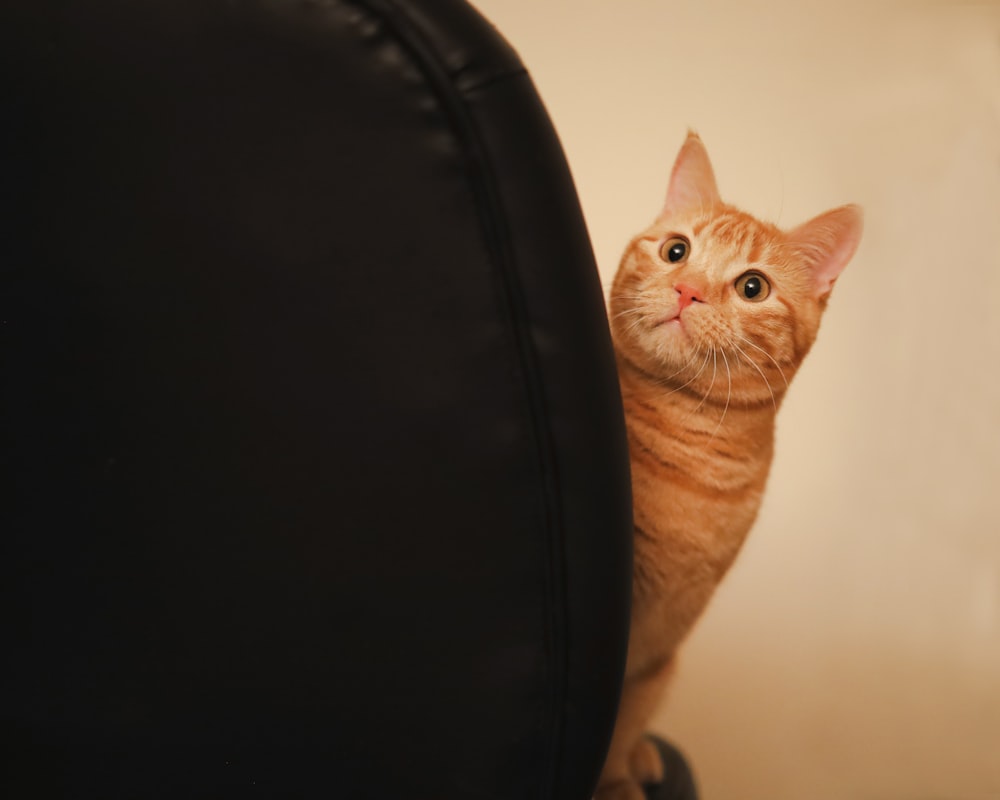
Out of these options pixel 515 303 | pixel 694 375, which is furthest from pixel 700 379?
pixel 515 303

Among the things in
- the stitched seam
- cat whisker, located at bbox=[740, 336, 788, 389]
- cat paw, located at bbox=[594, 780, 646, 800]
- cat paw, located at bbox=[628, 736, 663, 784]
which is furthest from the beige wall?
the stitched seam

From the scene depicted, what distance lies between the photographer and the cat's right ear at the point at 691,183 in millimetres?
970

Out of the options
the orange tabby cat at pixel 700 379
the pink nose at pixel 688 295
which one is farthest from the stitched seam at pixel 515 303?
the pink nose at pixel 688 295

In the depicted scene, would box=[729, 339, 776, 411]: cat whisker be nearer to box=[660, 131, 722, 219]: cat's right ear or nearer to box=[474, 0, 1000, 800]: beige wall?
box=[660, 131, 722, 219]: cat's right ear

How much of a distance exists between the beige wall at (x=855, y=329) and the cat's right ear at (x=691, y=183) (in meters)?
0.52

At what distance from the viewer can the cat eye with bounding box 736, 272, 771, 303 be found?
0.89 meters

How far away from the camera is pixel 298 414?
1.41 ft

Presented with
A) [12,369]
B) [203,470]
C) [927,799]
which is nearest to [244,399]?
[203,470]

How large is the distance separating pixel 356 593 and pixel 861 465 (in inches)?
57.7

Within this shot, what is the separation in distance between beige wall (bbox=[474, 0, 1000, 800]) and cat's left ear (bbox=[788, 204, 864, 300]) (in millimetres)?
583

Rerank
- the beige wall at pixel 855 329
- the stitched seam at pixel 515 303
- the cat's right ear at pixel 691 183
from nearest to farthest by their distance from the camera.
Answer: the stitched seam at pixel 515 303 < the cat's right ear at pixel 691 183 < the beige wall at pixel 855 329

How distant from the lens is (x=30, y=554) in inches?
19.5

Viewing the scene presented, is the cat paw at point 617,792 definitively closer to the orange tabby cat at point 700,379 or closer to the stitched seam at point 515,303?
the orange tabby cat at point 700,379

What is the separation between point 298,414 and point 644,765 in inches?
35.3
